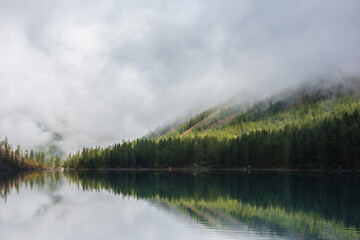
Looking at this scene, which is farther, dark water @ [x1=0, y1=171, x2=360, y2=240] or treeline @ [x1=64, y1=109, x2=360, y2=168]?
treeline @ [x1=64, y1=109, x2=360, y2=168]

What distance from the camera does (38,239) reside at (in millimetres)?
27266

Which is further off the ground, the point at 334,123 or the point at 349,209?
the point at 334,123

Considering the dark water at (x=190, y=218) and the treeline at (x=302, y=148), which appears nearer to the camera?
the dark water at (x=190, y=218)

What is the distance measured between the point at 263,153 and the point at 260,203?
124 metres

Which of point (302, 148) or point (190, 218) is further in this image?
Result: point (302, 148)

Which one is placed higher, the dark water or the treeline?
the treeline

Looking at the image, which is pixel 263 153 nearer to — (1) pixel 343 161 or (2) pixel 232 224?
(1) pixel 343 161

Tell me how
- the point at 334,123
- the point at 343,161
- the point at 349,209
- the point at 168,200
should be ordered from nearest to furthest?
1. the point at 349,209
2. the point at 168,200
3. the point at 343,161
4. the point at 334,123

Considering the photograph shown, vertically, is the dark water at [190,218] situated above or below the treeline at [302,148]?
below

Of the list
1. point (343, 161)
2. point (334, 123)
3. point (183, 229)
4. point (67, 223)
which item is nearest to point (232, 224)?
point (183, 229)

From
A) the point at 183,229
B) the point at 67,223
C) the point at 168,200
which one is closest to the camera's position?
the point at 183,229

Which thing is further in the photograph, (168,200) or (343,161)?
(343,161)

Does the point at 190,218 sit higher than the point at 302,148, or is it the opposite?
the point at 302,148

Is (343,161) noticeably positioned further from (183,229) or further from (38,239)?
(38,239)
